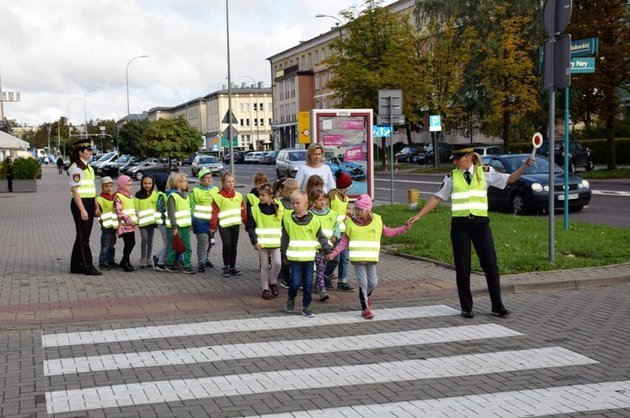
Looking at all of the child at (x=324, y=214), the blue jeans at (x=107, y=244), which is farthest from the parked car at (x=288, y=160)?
the child at (x=324, y=214)

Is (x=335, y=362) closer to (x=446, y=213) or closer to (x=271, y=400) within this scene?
(x=271, y=400)

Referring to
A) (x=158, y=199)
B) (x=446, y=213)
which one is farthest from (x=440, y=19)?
(x=158, y=199)

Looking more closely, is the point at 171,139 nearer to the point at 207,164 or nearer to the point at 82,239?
the point at 207,164

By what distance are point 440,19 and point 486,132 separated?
28.8 feet

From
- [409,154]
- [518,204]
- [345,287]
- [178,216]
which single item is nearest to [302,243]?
[345,287]

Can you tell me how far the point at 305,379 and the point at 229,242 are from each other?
497 cm

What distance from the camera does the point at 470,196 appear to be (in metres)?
8.33

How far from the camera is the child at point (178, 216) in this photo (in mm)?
11391

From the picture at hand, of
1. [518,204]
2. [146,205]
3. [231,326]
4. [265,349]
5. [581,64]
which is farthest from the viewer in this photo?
[518,204]

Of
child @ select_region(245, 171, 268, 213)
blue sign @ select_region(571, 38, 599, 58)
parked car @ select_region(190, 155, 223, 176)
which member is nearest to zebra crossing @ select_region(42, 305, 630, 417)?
child @ select_region(245, 171, 268, 213)

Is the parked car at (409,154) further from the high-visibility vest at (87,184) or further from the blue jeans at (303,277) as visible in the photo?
the blue jeans at (303,277)

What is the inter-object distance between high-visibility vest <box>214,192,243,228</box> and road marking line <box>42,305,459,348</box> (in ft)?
8.45

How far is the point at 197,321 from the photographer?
27.9ft

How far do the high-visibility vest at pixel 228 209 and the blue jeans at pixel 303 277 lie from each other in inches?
97.1
